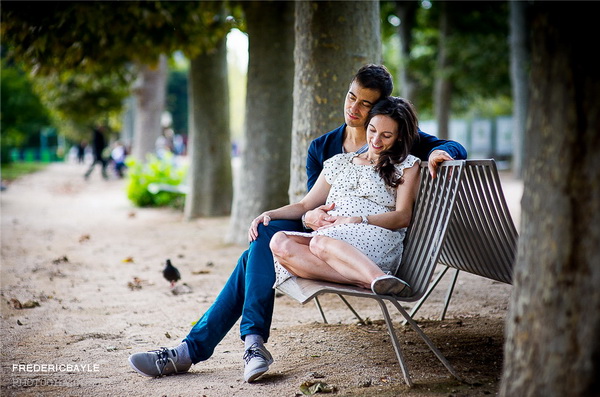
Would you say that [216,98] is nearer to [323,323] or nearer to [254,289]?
[323,323]

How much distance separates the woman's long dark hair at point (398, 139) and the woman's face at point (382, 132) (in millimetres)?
22

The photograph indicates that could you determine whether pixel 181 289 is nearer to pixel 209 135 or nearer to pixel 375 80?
pixel 375 80

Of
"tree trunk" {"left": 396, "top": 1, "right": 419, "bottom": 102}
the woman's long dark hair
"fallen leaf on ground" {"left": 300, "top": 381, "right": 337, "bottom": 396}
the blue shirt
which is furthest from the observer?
"tree trunk" {"left": 396, "top": 1, "right": 419, "bottom": 102}

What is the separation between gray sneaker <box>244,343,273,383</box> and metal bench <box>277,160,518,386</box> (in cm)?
37

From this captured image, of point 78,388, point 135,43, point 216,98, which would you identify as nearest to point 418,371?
point 78,388

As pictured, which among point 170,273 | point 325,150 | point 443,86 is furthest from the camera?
point 443,86

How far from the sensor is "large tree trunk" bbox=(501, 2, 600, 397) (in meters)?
2.35

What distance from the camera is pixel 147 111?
2103 cm

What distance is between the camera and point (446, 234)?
3641mm

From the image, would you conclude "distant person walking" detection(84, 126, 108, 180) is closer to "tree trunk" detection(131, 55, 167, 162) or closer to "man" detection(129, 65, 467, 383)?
"tree trunk" detection(131, 55, 167, 162)

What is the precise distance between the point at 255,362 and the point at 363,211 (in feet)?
3.66

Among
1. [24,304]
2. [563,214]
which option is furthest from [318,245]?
[24,304]

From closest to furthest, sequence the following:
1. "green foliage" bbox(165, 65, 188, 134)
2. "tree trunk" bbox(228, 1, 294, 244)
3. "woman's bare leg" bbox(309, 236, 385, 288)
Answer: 1. "woman's bare leg" bbox(309, 236, 385, 288)
2. "tree trunk" bbox(228, 1, 294, 244)
3. "green foliage" bbox(165, 65, 188, 134)

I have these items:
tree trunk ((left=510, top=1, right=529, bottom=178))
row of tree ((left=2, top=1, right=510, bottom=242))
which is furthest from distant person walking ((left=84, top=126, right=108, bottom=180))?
tree trunk ((left=510, top=1, right=529, bottom=178))
